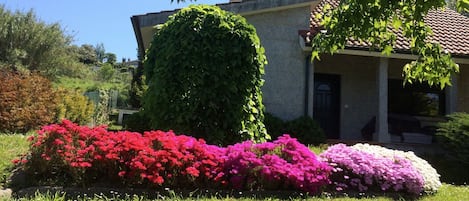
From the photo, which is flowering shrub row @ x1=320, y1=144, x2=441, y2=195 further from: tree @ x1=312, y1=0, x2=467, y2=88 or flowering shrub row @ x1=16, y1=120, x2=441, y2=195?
tree @ x1=312, y1=0, x2=467, y2=88

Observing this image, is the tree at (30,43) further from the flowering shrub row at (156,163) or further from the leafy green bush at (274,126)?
the flowering shrub row at (156,163)

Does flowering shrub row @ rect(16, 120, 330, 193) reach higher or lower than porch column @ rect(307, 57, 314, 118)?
lower

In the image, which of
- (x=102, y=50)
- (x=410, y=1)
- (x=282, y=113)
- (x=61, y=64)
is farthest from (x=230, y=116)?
(x=102, y=50)

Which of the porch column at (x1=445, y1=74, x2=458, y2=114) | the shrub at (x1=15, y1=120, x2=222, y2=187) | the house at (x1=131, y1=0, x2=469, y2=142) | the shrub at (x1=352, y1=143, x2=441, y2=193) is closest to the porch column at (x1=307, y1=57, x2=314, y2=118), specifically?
the house at (x1=131, y1=0, x2=469, y2=142)

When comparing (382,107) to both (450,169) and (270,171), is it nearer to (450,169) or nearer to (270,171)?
(450,169)

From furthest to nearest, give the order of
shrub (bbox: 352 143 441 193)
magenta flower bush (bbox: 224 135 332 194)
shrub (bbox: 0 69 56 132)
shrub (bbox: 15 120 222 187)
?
shrub (bbox: 0 69 56 132) → shrub (bbox: 352 143 441 193) → magenta flower bush (bbox: 224 135 332 194) → shrub (bbox: 15 120 222 187)

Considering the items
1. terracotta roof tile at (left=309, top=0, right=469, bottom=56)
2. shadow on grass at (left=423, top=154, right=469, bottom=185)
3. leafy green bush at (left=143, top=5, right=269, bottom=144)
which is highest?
terracotta roof tile at (left=309, top=0, right=469, bottom=56)

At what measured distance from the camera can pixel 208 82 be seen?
785 cm

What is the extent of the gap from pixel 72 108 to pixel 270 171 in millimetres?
8875

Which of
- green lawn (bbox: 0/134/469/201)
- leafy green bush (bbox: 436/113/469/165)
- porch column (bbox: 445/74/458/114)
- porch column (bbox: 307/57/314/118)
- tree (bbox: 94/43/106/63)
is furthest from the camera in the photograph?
tree (bbox: 94/43/106/63)

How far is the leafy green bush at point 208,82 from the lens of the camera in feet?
25.3

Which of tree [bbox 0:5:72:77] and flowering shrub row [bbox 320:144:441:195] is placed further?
tree [bbox 0:5:72:77]

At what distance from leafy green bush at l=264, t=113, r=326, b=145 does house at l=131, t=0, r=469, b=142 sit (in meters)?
0.79

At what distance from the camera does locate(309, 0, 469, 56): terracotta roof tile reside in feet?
43.2
